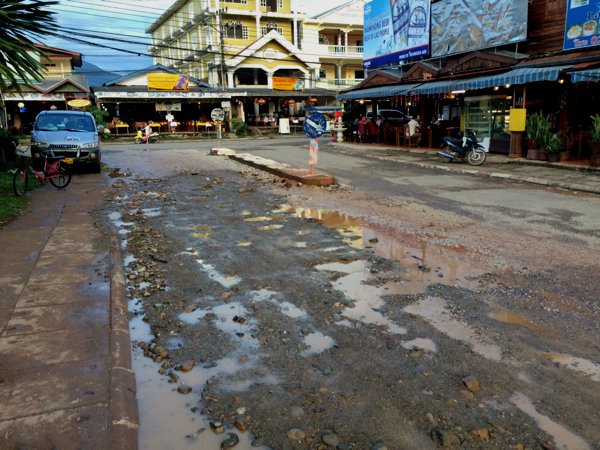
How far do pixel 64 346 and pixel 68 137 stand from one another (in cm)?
1338

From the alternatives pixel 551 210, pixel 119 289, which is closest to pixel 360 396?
pixel 119 289

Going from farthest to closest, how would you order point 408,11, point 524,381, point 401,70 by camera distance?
point 401,70
point 408,11
point 524,381

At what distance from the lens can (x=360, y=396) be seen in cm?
362

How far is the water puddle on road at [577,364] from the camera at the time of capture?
12.8ft

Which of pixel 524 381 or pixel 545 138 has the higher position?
pixel 545 138

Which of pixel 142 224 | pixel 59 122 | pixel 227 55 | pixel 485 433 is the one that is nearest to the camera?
pixel 485 433

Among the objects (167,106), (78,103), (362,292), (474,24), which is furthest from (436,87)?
(78,103)

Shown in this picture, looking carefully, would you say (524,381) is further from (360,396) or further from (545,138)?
(545,138)

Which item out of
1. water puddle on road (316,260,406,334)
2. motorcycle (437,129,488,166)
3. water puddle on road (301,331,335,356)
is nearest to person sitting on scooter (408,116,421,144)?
motorcycle (437,129,488,166)

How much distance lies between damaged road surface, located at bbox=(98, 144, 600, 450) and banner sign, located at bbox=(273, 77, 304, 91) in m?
40.0

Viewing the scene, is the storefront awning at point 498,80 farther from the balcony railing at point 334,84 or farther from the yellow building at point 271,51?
the balcony railing at point 334,84

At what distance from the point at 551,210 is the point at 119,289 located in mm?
8300

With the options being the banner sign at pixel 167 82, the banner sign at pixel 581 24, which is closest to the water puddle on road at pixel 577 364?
the banner sign at pixel 581 24

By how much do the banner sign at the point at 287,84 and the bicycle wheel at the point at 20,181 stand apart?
36.3 metres
